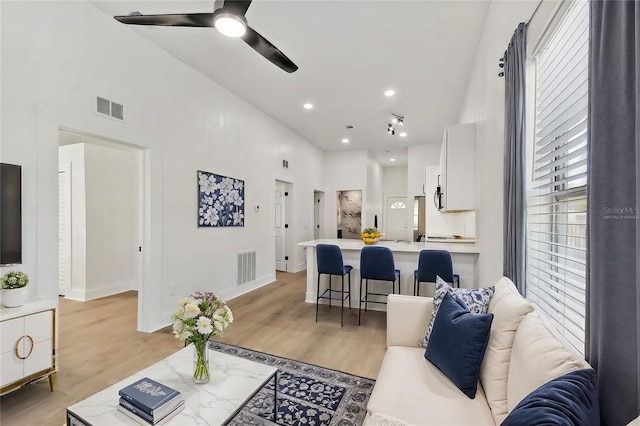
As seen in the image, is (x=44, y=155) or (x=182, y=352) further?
(x=44, y=155)

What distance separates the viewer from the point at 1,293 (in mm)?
2039

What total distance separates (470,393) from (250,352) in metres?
2.02

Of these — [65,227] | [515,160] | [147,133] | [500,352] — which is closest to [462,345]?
[500,352]

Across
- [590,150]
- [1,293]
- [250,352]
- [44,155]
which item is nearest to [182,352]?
[250,352]

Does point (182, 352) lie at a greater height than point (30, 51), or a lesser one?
lesser

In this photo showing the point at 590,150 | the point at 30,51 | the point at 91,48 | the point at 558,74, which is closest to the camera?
the point at 590,150

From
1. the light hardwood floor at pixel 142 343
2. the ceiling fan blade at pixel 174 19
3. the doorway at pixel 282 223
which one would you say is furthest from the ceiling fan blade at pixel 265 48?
the doorway at pixel 282 223

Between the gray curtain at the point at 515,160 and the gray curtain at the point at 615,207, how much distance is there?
866 millimetres

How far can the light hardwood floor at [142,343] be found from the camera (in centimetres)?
208

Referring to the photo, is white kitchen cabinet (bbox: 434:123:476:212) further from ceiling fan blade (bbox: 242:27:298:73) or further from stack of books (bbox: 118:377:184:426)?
stack of books (bbox: 118:377:184:426)

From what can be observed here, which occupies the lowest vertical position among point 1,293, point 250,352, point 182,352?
point 250,352

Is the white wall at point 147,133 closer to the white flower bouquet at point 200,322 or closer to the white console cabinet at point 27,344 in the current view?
the white console cabinet at point 27,344

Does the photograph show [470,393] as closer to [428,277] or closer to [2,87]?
[428,277]

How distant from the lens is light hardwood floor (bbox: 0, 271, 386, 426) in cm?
208
